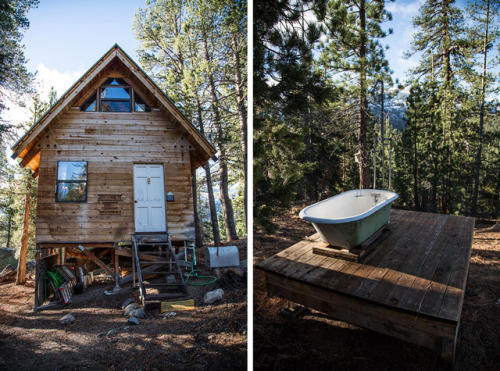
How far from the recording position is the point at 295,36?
212 cm

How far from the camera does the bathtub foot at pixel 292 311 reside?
1.98 m

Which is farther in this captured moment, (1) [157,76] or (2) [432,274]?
(1) [157,76]

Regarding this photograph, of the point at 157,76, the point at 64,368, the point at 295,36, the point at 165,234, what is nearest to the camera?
the point at 64,368

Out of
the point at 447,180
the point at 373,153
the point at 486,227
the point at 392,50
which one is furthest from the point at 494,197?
the point at 392,50

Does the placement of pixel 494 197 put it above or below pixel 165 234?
above

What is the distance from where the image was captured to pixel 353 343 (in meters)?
1.66

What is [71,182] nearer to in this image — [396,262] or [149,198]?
[149,198]

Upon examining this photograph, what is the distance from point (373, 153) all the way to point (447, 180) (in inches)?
26.4

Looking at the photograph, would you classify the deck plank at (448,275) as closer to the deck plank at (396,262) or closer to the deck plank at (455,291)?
the deck plank at (455,291)

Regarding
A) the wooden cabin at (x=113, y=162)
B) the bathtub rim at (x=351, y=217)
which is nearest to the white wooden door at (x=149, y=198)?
the wooden cabin at (x=113, y=162)

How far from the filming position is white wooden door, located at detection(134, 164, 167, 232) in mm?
4172

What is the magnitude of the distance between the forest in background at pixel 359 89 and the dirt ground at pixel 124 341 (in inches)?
32.4

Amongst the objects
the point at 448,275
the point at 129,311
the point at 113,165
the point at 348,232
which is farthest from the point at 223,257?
the point at 448,275

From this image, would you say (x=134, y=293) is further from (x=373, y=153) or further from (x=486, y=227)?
(x=486, y=227)
